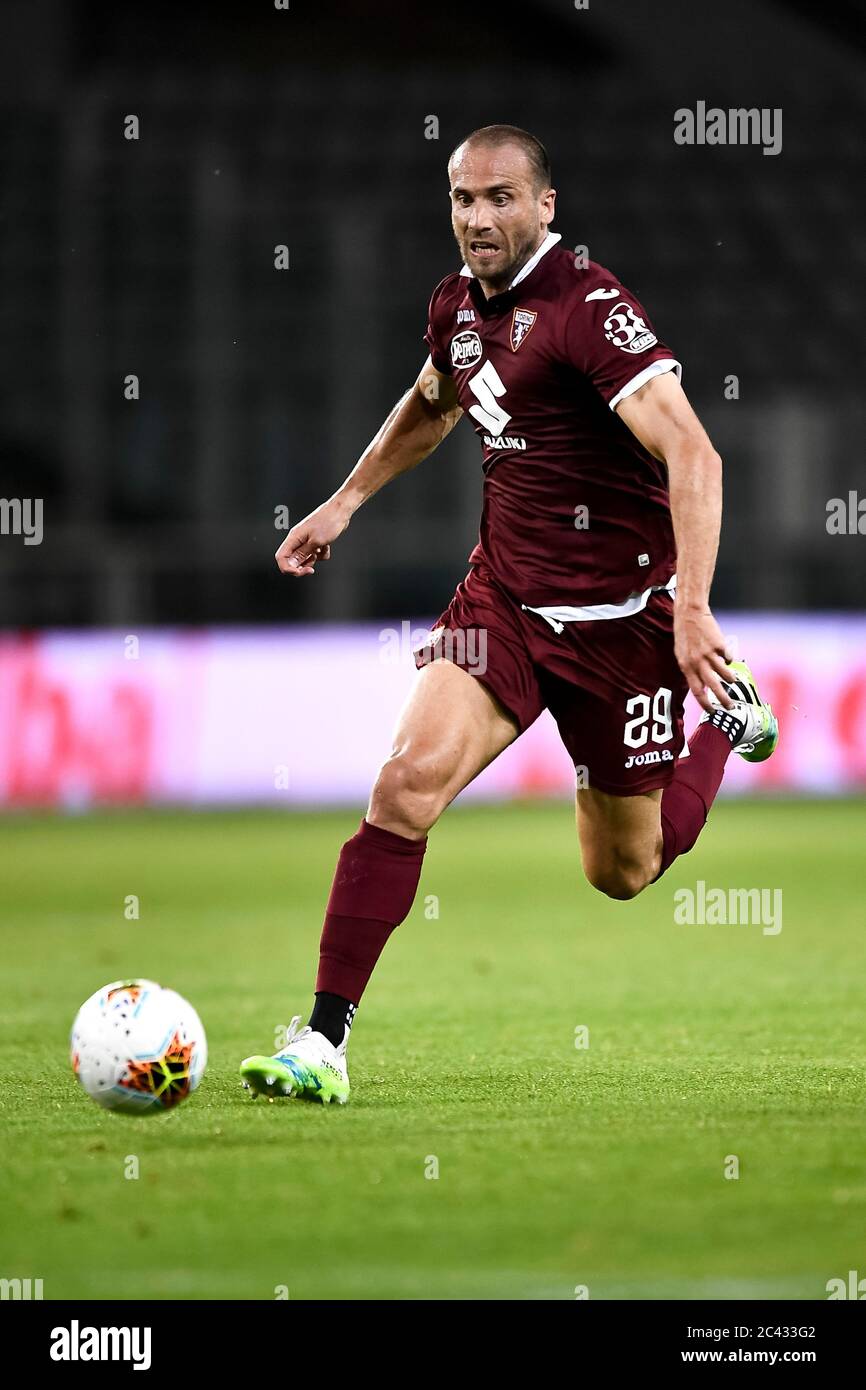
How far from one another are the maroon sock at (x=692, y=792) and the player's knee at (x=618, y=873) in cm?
6

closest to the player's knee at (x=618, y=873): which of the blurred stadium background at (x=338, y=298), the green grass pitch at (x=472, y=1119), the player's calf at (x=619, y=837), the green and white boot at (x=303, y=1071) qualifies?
the player's calf at (x=619, y=837)

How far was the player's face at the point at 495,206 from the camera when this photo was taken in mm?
5082

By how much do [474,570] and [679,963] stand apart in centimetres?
311

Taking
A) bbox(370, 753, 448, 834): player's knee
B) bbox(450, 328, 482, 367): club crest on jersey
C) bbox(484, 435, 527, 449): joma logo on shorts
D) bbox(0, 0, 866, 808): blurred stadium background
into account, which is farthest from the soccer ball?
bbox(0, 0, 866, 808): blurred stadium background

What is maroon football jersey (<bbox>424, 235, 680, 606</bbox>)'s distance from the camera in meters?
5.20

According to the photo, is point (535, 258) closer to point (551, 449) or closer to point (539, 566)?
point (551, 449)

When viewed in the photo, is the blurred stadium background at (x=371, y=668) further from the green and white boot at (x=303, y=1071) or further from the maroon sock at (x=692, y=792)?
the maroon sock at (x=692, y=792)

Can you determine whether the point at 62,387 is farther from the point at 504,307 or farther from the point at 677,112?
the point at 504,307

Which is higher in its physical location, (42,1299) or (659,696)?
(659,696)

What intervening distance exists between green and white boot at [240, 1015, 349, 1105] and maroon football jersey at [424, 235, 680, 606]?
53.7 inches

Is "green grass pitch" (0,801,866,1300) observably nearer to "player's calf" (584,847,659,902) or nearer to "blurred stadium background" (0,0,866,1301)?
"blurred stadium background" (0,0,866,1301)

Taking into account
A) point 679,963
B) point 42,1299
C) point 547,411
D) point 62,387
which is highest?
point 62,387

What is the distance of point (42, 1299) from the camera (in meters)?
3.40

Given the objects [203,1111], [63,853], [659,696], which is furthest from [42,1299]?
[63,853]
